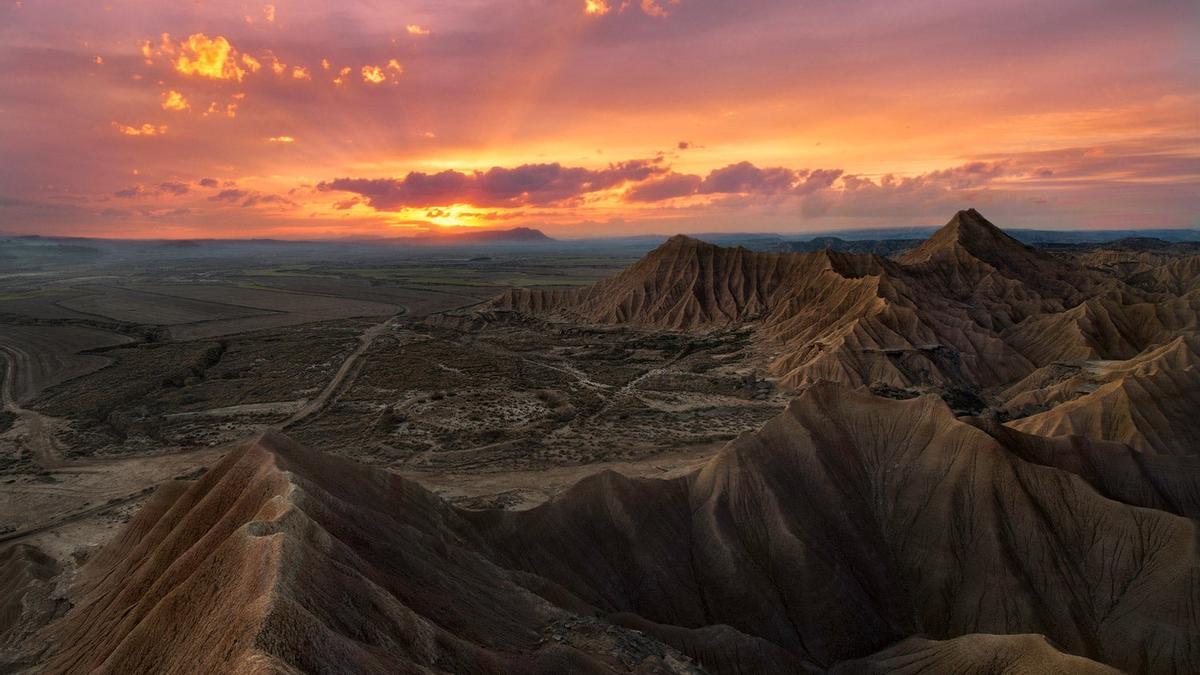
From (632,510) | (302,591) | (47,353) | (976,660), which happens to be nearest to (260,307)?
(47,353)

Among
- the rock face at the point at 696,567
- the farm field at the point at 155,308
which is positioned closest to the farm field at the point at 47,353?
the farm field at the point at 155,308

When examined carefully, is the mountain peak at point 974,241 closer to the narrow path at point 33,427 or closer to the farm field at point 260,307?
the farm field at point 260,307

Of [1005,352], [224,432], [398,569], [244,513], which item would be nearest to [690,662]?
[398,569]

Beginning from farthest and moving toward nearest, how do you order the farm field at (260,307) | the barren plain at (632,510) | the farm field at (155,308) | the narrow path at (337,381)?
the farm field at (155,308) → the farm field at (260,307) → the narrow path at (337,381) → the barren plain at (632,510)

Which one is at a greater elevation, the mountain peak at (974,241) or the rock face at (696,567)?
the mountain peak at (974,241)

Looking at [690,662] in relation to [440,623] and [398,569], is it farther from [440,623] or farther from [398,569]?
[398,569]

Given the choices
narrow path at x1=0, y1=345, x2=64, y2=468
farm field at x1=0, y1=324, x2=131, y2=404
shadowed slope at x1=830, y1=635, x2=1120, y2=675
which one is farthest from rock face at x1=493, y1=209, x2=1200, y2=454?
farm field at x1=0, y1=324, x2=131, y2=404

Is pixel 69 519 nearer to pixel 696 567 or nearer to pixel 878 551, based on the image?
pixel 696 567

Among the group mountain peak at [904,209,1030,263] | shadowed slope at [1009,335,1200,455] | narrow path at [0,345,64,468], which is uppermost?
mountain peak at [904,209,1030,263]

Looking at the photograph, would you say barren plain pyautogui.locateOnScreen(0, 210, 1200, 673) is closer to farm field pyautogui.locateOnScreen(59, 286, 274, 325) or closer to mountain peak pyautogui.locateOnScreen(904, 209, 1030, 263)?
mountain peak pyautogui.locateOnScreen(904, 209, 1030, 263)
